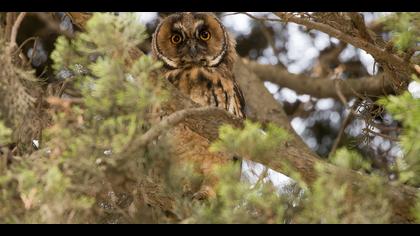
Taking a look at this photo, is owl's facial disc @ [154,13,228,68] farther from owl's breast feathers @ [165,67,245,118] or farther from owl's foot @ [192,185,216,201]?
→ owl's foot @ [192,185,216,201]

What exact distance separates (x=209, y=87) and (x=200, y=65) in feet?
0.86

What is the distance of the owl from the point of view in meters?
4.54

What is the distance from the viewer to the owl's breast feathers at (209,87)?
4.61 m

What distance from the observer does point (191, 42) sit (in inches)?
193

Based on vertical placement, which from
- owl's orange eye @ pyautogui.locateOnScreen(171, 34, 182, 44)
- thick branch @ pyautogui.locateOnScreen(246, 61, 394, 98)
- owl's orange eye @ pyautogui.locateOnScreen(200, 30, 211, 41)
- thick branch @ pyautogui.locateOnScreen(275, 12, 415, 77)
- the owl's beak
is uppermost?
thick branch @ pyautogui.locateOnScreen(275, 12, 415, 77)

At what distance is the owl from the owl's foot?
1.86 ft

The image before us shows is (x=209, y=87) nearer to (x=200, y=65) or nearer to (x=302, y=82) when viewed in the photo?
(x=200, y=65)

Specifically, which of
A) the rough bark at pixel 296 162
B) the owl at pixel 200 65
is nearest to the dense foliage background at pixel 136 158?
the rough bark at pixel 296 162

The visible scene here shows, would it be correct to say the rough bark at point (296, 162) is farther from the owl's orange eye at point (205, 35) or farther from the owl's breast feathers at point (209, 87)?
the owl's orange eye at point (205, 35)

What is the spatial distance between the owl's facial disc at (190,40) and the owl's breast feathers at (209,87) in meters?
0.09

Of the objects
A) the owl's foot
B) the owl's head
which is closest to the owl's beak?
the owl's head

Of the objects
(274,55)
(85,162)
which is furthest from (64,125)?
(274,55)

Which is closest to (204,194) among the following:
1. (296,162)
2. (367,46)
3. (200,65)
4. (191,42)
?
(296,162)

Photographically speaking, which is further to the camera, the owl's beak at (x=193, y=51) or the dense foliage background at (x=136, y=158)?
the owl's beak at (x=193, y=51)
